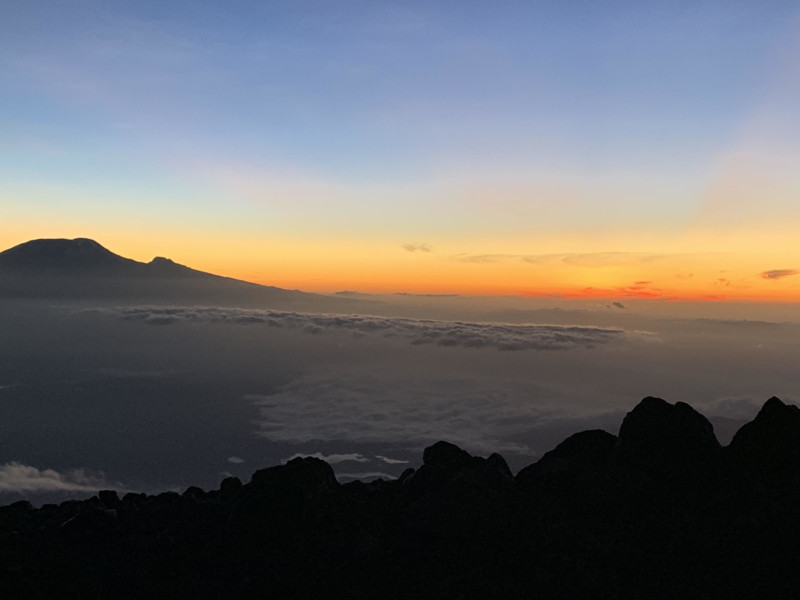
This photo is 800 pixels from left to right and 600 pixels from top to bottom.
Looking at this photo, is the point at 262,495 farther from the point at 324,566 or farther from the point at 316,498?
the point at 324,566

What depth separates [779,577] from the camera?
71.5 feet

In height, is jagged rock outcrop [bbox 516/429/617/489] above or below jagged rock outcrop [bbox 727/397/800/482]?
below

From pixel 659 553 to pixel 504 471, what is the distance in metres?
9.30

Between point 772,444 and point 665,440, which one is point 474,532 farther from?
point 772,444

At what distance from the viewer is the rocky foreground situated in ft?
75.1

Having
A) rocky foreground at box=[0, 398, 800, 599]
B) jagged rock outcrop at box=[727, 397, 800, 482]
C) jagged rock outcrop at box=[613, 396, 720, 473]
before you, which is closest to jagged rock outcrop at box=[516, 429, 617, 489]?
rocky foreground at box=[0, 398, 800, 599]

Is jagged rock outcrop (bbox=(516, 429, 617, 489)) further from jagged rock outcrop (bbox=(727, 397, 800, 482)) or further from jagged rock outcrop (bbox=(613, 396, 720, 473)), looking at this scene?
jagged rock outcrop (bbox=(727, 397, 800, 482))

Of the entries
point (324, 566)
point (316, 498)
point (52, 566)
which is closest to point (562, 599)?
point (324, 566)

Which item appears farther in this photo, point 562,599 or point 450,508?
point 450,508

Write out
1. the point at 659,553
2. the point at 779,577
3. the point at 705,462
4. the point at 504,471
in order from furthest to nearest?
the point at 504,471, the point at 705,462, the point at 659,553, the point at 779,577

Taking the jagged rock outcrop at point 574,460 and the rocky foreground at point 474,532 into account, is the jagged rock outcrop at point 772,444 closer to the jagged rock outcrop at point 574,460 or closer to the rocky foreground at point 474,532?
the rocky foreground at point 474,532

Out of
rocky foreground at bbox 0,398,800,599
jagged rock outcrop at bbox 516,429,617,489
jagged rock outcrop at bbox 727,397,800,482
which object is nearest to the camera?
rocky foreground at bbox 0,398,800,599

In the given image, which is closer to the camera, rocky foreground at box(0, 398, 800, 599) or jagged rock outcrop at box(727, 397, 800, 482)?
rocky foreground at box(0, 398, 800, 599)

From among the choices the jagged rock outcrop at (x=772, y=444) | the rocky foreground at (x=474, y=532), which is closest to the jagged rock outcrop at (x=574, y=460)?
the rocky foreground at (x=474, y=532)
